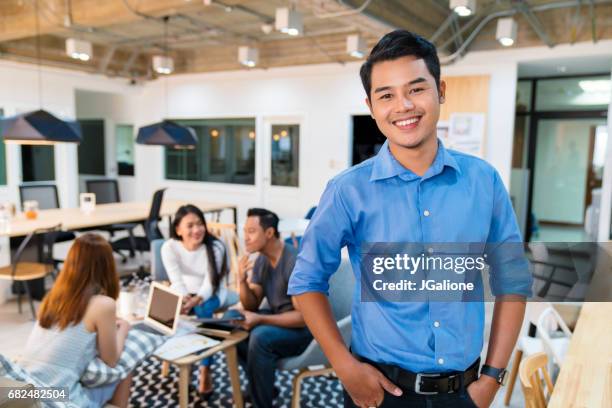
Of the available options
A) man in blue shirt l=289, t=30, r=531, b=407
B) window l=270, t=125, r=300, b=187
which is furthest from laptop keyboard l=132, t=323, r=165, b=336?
window l=270, t=125, r=300, b=187

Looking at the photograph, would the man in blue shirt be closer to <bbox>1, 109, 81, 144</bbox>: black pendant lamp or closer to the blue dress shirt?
the blue dress shirt

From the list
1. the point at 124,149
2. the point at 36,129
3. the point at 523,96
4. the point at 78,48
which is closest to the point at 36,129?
the point at 36,129

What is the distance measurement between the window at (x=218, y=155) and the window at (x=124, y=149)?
122cm

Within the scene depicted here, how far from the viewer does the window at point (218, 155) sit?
8.34 meters

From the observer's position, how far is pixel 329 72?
285 inches

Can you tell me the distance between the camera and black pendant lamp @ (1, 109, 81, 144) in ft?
13.5

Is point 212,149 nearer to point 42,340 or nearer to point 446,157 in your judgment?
point 42,340

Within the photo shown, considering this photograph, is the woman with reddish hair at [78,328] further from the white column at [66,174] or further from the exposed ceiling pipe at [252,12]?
the white column at [66,174]

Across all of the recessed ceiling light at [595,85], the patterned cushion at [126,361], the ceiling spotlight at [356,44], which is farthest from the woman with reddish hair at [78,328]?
the recessed ceiling light at [595,85]

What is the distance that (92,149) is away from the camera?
1038 cm

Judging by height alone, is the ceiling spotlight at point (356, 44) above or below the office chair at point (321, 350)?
above

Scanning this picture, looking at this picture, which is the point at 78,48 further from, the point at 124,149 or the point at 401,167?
the point at 401,167

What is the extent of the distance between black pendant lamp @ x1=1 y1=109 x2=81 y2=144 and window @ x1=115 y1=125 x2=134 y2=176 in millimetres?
5712

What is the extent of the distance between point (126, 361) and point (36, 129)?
114 inches
